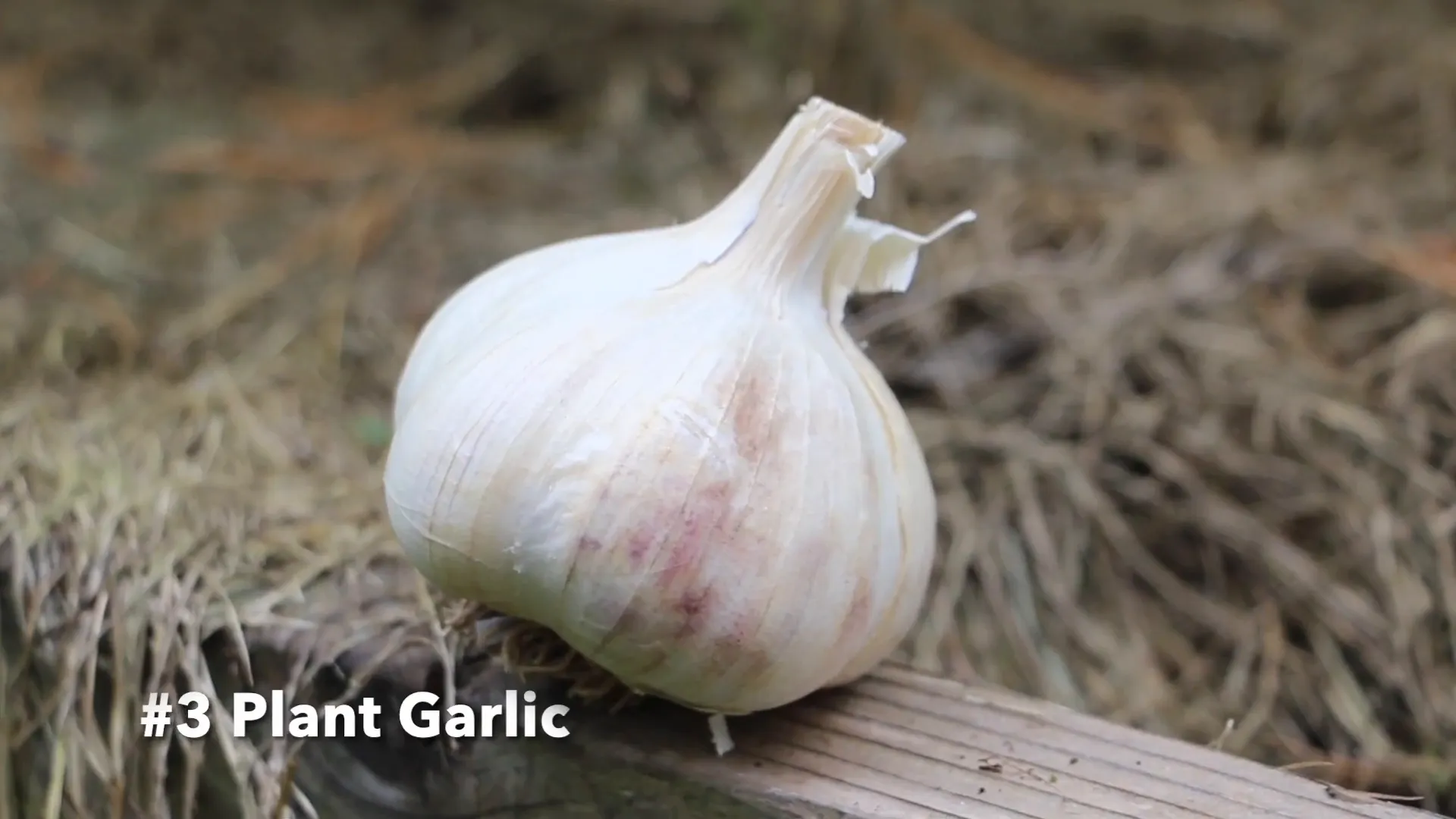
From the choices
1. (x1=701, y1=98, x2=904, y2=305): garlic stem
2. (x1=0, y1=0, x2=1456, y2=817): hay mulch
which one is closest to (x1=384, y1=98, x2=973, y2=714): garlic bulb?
(x1=701, y1=98, x2=904, y2=305): garlic stem

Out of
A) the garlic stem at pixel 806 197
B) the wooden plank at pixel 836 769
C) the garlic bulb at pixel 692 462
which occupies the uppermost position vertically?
the garlic stem at pixel 806 197

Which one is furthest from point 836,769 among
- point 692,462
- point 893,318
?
point 893,318

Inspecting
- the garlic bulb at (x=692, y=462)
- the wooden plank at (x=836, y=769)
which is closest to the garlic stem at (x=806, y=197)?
the garlic bulb at (x=692, y=462)

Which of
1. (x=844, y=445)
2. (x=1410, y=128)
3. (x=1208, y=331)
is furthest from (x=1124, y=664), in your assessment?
(x=1410, y=128)

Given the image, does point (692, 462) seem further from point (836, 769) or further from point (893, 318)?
point (893, 318)

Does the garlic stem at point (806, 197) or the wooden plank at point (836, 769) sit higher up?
the garlic stem at point (806, 197)

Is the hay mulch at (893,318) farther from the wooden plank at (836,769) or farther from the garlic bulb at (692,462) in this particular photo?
the garlic bulb at (692,462)

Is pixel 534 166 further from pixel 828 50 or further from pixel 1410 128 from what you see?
pixel 1410 128
